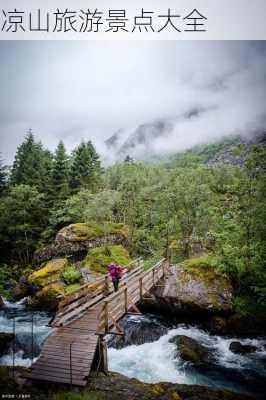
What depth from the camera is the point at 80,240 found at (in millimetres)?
16891

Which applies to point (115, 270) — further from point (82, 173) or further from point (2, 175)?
point (82, 173)

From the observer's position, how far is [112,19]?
21.2ft

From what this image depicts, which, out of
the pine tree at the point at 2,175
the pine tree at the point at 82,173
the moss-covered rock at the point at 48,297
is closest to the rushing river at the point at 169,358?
the moss-covered rock at the point at 48,297

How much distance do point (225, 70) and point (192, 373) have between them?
348 inches

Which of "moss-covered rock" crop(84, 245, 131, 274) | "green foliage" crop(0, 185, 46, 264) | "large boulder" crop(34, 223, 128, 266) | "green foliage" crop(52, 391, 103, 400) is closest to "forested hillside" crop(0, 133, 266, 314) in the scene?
"green foliage" crop(0, 185, 46, 264)

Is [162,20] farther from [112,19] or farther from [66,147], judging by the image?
[66,147]

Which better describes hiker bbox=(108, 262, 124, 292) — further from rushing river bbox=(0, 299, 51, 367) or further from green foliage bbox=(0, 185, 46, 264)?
green foliage bbox=(0, 185, 46, 264)

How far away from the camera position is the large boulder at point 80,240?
661 inches

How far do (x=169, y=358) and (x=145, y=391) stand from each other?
2.92 m

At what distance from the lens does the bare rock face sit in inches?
425

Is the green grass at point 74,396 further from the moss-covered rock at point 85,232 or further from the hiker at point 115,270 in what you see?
the moss-covered rock at point 85,232

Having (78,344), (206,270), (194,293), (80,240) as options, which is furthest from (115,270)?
(80,240)

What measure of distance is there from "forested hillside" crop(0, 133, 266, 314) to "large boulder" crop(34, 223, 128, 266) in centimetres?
81

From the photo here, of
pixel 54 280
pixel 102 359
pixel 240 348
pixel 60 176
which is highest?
pixel 60 176
